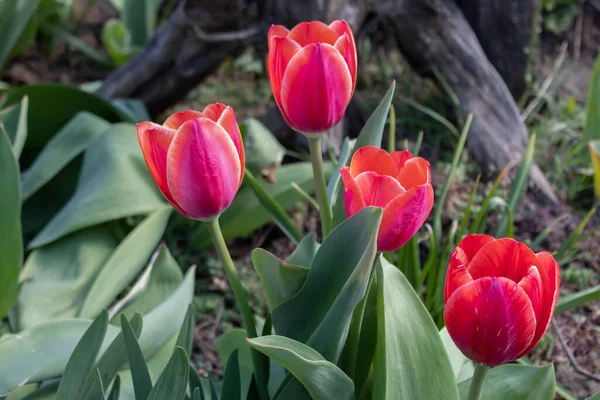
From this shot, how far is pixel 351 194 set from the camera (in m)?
0.68

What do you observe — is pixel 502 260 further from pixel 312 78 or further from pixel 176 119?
pixel 176 119

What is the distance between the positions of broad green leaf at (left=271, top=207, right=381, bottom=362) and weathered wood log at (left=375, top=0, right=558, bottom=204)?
128 centimetres

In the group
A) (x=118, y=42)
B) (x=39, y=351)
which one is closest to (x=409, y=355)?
(x=39, y=351)

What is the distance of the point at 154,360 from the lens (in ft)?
3.93

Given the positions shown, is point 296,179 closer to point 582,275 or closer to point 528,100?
point 582,275

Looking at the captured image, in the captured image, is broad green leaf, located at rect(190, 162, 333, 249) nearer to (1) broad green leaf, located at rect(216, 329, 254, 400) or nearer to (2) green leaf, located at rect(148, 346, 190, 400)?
(1) broad green leaf, located at rect(216, 329, 254, 400)

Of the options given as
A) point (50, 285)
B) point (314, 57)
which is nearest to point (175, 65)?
point (50, 285)

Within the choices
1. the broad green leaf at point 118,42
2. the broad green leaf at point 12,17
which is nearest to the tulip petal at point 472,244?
the broad green leaf at point 12,17

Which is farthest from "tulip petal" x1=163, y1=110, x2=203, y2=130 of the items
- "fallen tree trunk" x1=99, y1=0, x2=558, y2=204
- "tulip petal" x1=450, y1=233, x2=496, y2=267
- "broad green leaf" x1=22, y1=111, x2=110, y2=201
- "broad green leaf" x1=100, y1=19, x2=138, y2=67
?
"broad green leaf" x1=100, y1=19, x2=138, y2=67

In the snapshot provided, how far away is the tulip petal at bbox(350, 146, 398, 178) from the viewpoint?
710 millimetres

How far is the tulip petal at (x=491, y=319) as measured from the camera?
0.57 meters

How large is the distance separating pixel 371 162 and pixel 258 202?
3.24 feet

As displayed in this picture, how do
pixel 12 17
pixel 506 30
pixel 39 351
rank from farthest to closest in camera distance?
pixel 506 30 → pixel 12 17 → pixel 39 351

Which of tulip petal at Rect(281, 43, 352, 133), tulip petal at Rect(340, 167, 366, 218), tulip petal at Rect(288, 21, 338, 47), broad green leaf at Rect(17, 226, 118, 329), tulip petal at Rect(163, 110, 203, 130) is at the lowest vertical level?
broad green leaf at Rect(17, 226, 118, 329)
